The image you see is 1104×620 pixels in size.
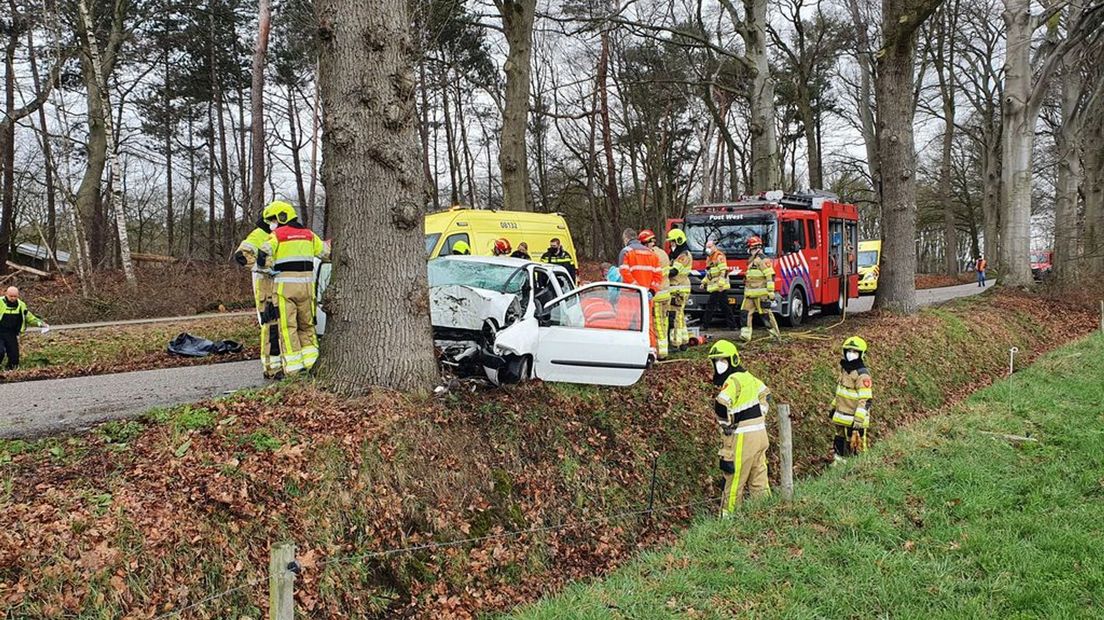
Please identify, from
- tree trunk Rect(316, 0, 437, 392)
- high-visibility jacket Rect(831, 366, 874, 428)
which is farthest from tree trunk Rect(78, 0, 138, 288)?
high-visibility jacket Rect(831, 366, 874, 428)

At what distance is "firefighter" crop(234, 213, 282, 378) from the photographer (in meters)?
6.95

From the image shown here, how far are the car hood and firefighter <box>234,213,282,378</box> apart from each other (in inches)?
67.1

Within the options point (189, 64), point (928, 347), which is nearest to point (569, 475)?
point (928, 347)

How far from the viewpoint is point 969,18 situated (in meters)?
26.3

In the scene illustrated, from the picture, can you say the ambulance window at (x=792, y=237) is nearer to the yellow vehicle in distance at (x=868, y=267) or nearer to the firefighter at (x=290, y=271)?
the firefighter at (x=290, y=271)

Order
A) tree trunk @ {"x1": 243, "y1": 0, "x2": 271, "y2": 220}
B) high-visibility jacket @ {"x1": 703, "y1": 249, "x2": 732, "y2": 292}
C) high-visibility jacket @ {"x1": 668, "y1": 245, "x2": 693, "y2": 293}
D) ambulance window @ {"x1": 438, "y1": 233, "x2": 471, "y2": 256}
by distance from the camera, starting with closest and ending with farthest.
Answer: high-visibility jacket @ {"x1": 668, "y1": 245, "x2": 693, "y2": 293} < high-visibility jacket @ {"x1": 703, "y1": 249, "x2": 732, "y2": 292} < ambulance window @ {"x1": 438, "y1": 233, "x2": 471, "y2": 256} < tree trunk @ {"x1": 243, "y1": 0, "x2": 271, "y2": 220}

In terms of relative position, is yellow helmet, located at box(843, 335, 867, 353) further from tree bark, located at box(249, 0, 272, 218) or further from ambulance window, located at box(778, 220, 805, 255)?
tree bark, located at box(249, 0, 272, 218)

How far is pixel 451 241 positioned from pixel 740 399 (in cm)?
716

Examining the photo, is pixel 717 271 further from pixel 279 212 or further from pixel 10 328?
pixel 10 328

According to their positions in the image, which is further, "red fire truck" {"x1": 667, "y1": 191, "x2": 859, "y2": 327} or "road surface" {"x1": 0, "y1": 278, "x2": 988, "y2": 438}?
"red fire truck" {"x1": 667, "y1": 191, "x2": 859, "y2": 327}

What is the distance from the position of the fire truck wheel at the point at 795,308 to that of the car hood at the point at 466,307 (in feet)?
26.0

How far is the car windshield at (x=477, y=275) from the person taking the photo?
Result: 7906mm

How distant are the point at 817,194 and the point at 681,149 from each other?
21.4 meters

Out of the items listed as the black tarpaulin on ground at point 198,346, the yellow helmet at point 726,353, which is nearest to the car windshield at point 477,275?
the yellow helmet at point 726,353
